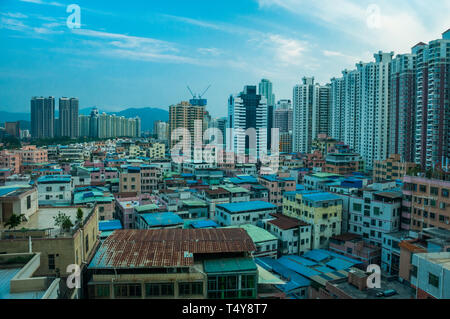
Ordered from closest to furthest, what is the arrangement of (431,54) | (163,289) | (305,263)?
(163,289) → (305,263) → (431,54)

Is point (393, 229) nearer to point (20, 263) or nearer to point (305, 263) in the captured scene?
point (305, 263)

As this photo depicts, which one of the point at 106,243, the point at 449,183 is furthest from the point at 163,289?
the point at 449,183

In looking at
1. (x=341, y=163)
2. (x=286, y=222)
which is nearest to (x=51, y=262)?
(x=286, y=222)

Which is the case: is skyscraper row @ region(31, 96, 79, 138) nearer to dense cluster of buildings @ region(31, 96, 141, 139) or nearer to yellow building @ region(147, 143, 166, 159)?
dense cluster of buildings @ region(31, 96, 141, 139)

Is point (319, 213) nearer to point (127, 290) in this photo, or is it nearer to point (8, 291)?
point (127, 290)

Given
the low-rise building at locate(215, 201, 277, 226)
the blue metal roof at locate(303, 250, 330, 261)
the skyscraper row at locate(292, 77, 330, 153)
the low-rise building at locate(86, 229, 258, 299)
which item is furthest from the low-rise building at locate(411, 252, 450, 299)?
the skyscraper row at locate(292, 77, 330, 153)
